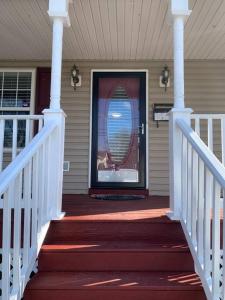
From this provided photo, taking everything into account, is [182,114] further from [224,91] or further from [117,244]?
[224,91]

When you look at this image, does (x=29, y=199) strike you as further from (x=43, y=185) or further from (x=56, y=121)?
(x=56, y=121)

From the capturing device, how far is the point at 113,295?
2240 mm

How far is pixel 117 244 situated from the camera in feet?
8.96

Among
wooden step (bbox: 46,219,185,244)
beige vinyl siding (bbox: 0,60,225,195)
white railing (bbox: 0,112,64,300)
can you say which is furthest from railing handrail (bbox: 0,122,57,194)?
beige vinyl siding (bbox: 0,60,225,195)

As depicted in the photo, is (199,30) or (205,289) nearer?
(205,289)

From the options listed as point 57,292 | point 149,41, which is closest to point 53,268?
point 57,292

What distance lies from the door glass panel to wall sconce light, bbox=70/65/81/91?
1.15 ft

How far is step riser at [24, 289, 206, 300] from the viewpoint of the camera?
2.22 m

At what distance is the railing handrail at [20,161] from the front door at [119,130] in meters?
2.39

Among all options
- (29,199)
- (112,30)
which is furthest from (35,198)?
(112,30)

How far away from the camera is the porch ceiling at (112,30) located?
147 inches

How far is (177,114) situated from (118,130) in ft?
7.41

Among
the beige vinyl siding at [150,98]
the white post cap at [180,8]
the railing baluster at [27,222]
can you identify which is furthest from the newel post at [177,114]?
the beige vinyl siding at [150,98]

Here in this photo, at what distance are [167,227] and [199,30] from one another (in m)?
2.64
